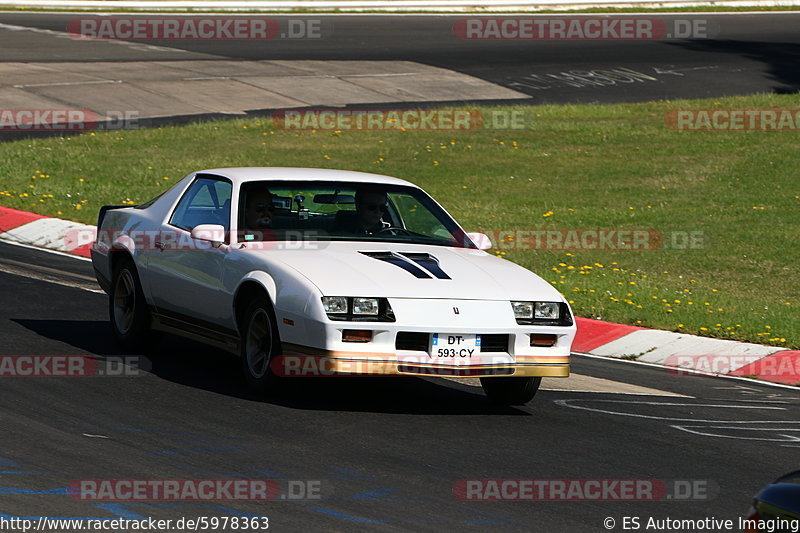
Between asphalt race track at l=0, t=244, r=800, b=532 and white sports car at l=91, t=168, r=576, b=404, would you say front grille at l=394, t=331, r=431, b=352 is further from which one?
asphalt race track at l=0, t=244, r=800, b=532

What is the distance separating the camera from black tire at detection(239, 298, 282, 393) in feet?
27.2

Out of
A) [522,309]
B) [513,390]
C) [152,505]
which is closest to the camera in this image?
[152,505]

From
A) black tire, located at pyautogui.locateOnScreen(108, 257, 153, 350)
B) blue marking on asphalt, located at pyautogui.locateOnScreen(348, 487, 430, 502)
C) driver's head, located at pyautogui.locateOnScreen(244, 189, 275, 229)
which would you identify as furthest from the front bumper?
black tire, located at pyautogui.locateOnScreen(108, 257, 153, 350)

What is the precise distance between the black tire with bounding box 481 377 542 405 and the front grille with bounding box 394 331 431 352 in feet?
3.02

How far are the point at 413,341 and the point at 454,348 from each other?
0.26 m

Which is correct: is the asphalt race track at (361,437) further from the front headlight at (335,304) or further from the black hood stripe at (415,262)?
the black hood stripe at (415,262)

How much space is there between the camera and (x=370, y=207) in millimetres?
9383

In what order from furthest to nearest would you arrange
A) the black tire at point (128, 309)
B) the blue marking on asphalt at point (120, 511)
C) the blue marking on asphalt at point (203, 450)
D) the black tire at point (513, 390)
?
the black tire at point (128, 309)
the black tire at point (513, 390)
the blue marking on asphalt at point (203, 450)
the blue marking on asphalt at point (120, 511)

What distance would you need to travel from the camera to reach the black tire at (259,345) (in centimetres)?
830

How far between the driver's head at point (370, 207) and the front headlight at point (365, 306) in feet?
4.51

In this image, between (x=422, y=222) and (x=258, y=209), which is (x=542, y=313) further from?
(x=258, y=209)

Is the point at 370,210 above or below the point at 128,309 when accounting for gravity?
above

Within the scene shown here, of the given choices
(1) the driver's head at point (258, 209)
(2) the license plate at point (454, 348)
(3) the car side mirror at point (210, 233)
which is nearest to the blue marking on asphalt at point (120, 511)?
(2) the license plate at point (454, 348)

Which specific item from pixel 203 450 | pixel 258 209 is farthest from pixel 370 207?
pixel 203 450
